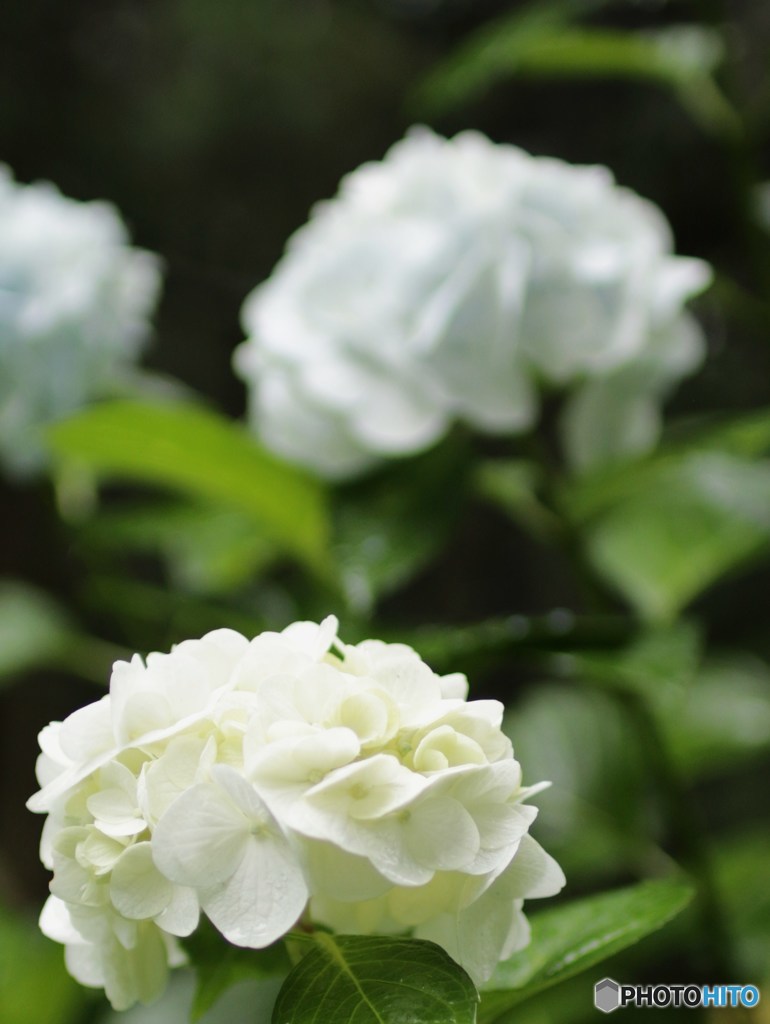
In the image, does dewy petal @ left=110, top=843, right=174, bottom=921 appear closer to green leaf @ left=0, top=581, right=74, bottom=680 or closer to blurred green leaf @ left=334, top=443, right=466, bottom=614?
blurred green leaf @ left=334, top=443, right=466, bottom=614

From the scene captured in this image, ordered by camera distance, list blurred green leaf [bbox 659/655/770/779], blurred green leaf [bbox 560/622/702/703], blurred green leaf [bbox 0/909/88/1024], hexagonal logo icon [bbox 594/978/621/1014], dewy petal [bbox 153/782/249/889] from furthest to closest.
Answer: blurred green leaf [bbox 659/655/770/779], blurred green leaf [bbox 0/909/88/1024], blurred green leaf [bbox 560/622/702/703], hexagonal logo icon [bbox 594/978/621/1014], dewy petal [bbox 153/782/249/889]

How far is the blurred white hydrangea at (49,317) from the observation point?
595 mm

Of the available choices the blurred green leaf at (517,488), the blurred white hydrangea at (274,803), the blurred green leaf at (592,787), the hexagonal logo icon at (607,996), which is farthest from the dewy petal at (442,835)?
the blurred green leaf at (592,787)

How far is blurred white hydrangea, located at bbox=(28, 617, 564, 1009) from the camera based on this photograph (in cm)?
20

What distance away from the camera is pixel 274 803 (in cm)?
20

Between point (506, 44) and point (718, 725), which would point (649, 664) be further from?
point (506, 44)

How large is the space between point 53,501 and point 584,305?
38cm

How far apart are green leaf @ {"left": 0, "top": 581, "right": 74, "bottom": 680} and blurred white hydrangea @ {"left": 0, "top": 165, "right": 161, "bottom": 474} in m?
0.13

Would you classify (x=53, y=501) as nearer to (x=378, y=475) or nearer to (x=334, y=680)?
(x=378, y=475)

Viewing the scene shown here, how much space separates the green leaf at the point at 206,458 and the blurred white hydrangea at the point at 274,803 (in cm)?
29

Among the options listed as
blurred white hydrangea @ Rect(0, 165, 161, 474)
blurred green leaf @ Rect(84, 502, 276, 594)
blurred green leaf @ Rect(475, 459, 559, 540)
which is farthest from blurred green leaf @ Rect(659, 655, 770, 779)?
blurred white hydrangea @ Rect(0, 165, 161, 474)

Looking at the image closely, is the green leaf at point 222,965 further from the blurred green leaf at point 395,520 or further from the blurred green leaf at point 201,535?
the blurred green leaf at point 201,535

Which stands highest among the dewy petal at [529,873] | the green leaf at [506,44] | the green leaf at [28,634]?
the green leaf at [506,44]

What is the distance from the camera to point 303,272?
0.51 meters
